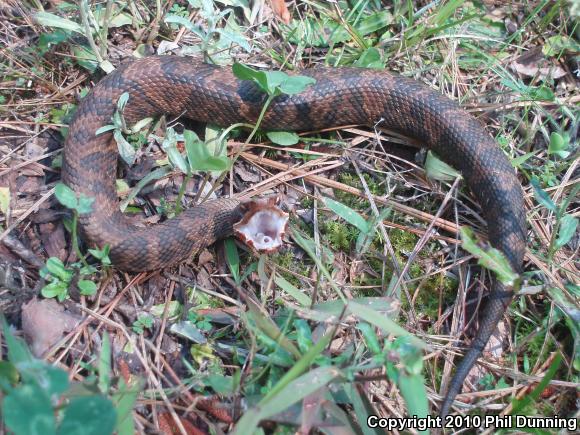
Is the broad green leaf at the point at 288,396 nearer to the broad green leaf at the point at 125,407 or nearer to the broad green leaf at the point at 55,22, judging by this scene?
the broad green leaf at the point at 125,407

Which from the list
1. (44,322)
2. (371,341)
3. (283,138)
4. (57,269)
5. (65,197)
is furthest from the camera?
(283,138)

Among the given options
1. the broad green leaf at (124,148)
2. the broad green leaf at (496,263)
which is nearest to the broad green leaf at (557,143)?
the broad green leaf at (496,263)

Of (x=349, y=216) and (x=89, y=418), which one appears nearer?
(x=89, y=418)

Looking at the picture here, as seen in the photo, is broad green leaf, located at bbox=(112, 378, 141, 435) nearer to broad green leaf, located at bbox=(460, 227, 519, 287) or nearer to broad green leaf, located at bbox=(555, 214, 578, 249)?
broad green leaf, located at bbox=(460, 227, 519, 287)

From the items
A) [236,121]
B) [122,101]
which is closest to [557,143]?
[236,121]

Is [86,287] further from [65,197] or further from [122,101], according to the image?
[122,101]
